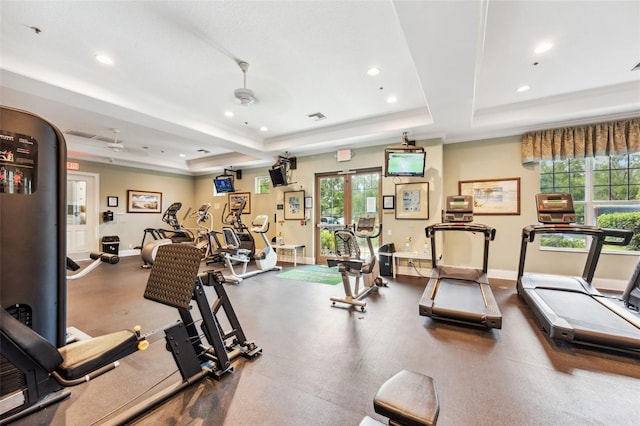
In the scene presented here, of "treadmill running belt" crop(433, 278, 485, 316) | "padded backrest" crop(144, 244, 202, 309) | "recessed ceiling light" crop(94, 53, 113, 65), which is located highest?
"recessed ceiling light" crop(94, 53, 113, 65)

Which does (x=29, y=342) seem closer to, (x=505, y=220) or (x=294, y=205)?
(x=294, y=205)

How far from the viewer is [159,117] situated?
457 cm

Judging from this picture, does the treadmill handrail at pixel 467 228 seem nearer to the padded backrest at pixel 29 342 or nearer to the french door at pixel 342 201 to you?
the french door at pixel 342 201

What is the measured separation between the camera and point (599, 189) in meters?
4.79

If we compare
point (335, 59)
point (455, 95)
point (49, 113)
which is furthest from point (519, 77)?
point (49, 113)

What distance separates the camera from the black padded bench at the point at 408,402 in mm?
812

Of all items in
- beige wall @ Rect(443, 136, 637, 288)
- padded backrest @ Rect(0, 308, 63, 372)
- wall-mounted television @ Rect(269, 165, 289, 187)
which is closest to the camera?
padded backrest @ Rect(0, 308, 63, 372)

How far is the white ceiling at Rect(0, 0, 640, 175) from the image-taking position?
8.32ft

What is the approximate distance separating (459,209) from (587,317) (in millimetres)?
2081

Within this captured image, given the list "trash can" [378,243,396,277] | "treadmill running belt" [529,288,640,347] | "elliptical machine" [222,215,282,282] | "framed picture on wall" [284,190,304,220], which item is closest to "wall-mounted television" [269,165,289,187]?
"framed picture on wall" [284,190,304,220]

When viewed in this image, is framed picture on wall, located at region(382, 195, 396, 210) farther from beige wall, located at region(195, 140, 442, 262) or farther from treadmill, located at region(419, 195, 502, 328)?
treadmill, located at region(419, 195, 502, 328)

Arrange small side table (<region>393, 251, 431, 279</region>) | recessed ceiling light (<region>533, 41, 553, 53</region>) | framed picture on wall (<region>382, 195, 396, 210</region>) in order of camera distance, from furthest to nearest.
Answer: framed picture on wall (<region>382, 195, 396, 210</region>)
small side table (<region>393, 251, 431, 279</region>)
recessed ceiling light (<region>533, 41, 553, 53</region>)

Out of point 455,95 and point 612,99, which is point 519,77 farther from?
point 612,99

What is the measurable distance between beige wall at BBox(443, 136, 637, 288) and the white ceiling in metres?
0.35
